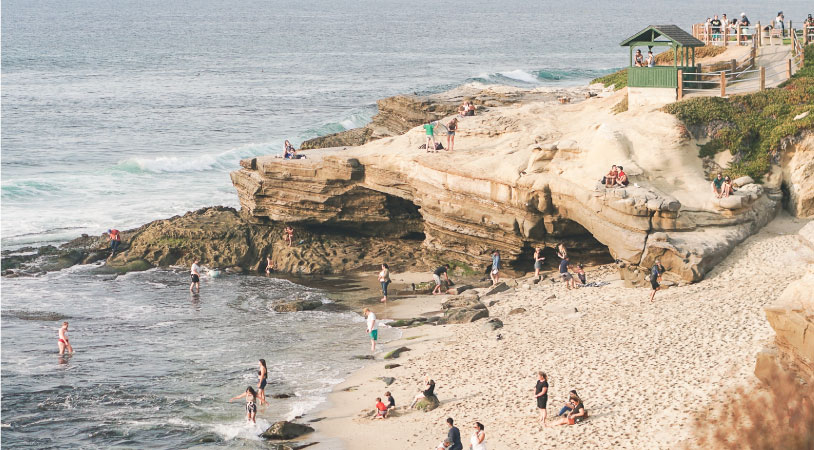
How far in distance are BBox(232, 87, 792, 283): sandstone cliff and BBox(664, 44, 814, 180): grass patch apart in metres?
0.89

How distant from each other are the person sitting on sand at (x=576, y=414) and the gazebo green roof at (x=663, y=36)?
17.0m

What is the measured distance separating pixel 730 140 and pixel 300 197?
50.9 feet

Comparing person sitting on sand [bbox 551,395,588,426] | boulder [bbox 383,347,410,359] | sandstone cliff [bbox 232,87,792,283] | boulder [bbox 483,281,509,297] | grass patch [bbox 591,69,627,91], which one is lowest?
boulder [bbox 383,347,410,359]

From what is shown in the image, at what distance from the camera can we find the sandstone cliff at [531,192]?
28844 mm

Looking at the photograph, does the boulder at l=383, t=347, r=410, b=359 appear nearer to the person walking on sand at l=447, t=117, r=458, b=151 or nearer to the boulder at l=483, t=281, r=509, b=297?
the boulder at l=483, t=281, r=509, b=297

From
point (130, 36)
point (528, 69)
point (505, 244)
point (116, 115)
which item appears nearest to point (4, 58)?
point (130, 36)

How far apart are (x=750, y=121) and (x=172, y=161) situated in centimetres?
3601

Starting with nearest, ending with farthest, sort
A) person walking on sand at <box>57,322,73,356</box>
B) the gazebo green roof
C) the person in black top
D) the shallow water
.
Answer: the person in black top < the shallow water < person walking on sand at <box>57,322,73,356</box> < the gazebo green roof

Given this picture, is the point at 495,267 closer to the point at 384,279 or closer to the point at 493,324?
the point at 384,279

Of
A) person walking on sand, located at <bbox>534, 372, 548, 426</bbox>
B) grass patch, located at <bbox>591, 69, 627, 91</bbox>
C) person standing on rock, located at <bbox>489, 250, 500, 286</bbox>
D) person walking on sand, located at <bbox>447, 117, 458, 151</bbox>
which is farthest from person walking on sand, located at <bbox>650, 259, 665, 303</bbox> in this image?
grass patch, located at <bbox>591, 69, 627, 91</bbox>

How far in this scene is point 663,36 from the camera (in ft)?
112

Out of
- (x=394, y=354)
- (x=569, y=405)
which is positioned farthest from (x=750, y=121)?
(x=569, y=405)

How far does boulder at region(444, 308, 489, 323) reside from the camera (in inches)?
1152

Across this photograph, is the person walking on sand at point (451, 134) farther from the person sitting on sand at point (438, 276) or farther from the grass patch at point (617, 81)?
the grass patch at point (617, 81)
